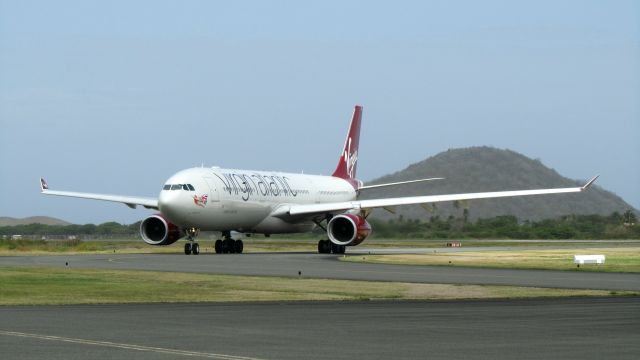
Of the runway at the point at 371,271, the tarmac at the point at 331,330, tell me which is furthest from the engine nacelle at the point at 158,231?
the tarmac at the point at 331,330

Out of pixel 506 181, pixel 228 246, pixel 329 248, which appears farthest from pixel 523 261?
pixel 506 181

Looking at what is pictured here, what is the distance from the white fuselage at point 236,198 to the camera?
51.9m

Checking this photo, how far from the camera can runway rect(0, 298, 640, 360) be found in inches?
563

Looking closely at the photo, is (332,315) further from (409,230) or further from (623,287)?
(409,230)

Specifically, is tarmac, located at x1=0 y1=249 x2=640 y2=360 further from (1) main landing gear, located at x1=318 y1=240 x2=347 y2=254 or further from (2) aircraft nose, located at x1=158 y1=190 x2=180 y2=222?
(1) main landing gear, located at x1=318 y1=240 x2=347 y2=254

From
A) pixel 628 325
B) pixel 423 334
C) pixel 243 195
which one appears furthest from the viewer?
pixel 243 195

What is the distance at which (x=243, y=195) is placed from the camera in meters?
55.7

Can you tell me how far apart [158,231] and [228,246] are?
3.45 meters

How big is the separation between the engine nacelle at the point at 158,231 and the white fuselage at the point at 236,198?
7.82ft

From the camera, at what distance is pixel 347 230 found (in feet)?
183

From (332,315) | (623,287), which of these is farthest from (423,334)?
(623,287)

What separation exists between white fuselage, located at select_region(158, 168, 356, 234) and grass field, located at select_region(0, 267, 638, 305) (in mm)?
19123

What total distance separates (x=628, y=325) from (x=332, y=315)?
16.3ft

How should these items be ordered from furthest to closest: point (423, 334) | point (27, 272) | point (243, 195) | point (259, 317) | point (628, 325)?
point (243, 195)
point (27, 272)
point (259, 317)
point (628, 325)
point (423, 334)
